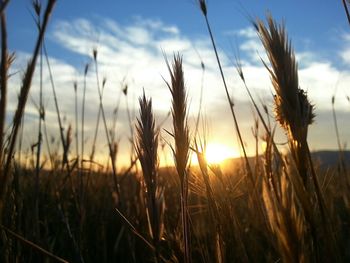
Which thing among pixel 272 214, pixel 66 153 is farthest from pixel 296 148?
pixel 66 153

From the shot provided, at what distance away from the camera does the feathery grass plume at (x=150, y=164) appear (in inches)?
32.9

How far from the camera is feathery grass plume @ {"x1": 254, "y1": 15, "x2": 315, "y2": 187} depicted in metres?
0.81

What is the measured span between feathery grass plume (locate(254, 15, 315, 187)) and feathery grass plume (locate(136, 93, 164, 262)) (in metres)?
0.31

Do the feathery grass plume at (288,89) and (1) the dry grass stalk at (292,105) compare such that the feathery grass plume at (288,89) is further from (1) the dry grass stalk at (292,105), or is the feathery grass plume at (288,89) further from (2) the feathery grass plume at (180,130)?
(2) the feathery grass plume at (180,130)

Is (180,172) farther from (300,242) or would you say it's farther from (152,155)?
(300,242)

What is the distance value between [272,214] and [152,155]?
296 millimetres

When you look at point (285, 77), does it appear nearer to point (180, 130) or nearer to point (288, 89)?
point (288, 89)

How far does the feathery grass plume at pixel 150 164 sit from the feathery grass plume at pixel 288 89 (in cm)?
31

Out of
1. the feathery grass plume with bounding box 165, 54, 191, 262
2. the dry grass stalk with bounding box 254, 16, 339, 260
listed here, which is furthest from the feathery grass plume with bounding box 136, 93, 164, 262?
the dry grass stalk with bounding box 254, 16, 339, 260

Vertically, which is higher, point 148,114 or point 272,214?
point 148,114

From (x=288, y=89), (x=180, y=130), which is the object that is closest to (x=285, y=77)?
(x=288, y=89)

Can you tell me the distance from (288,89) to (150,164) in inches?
14.2

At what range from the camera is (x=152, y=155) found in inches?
33.6

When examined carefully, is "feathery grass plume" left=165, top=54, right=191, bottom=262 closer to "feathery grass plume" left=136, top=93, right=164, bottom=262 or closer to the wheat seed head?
"feathery grass plume" left=136, top=93, right=164, bottom=262
